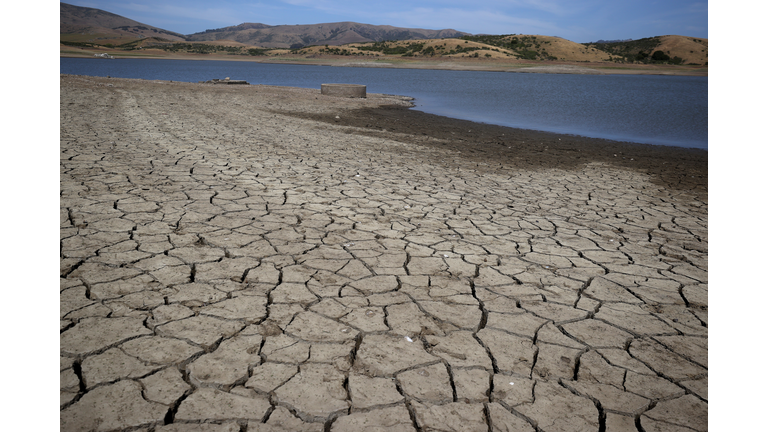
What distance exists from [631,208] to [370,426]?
4.57 meters

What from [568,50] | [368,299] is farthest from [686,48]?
[368,299]

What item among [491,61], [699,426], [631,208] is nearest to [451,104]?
[631,208]

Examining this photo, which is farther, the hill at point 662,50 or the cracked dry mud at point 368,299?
the hill at point 662,50

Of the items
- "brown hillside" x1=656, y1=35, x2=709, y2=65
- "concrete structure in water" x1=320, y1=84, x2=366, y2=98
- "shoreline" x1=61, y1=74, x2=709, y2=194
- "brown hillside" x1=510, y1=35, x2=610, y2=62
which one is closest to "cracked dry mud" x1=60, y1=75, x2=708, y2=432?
"shoreline" x1=61, y1=74, x2=709, y2=194

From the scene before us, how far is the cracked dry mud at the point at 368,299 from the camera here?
182 centimetres

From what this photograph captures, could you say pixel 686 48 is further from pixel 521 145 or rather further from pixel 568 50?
pixel 521 145

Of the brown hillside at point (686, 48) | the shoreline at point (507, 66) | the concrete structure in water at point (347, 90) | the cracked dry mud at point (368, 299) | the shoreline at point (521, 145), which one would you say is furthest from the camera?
the brown hillside at point (686, 48)

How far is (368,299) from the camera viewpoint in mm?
2648

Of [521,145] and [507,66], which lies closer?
[521,145]

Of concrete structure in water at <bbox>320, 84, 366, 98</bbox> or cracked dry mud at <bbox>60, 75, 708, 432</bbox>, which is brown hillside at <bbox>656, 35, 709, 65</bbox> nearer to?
concrete structure in water at <bbox>320, 84, 366, 98</bbox>

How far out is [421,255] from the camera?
333 centimetres

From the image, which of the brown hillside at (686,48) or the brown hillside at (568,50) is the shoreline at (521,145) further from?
the brown hillside at (686,48)

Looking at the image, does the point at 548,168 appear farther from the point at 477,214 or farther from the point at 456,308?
the point at 456,308

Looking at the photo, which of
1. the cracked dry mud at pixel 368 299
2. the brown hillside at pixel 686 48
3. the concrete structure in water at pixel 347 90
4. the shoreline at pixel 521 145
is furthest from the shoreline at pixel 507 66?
the cracked dry mud at pixel 368 299
